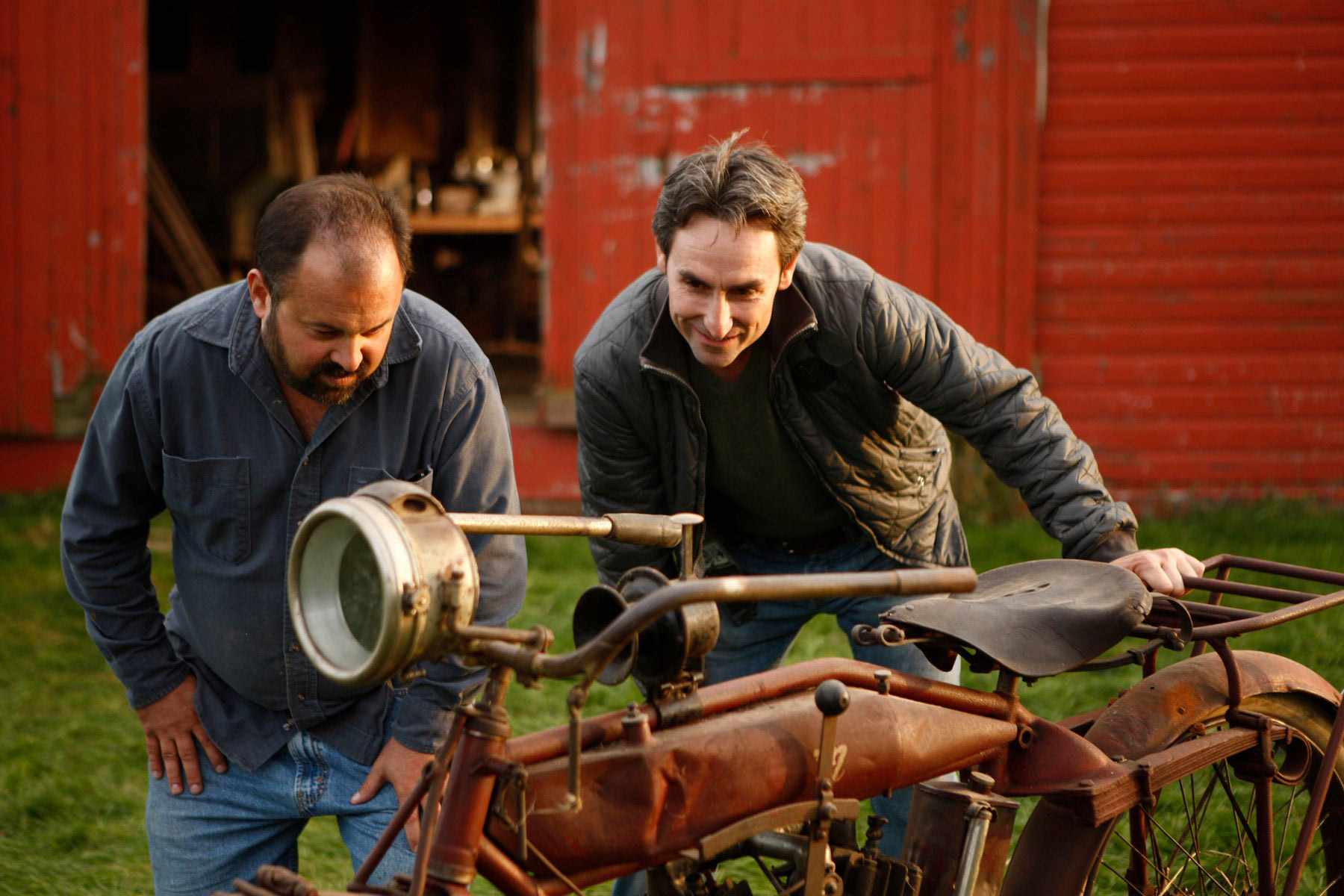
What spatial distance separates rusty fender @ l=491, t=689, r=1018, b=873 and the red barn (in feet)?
17.5

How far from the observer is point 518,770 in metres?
1.89

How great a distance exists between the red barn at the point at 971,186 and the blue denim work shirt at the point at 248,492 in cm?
483

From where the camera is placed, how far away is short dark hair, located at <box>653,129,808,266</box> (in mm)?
2811

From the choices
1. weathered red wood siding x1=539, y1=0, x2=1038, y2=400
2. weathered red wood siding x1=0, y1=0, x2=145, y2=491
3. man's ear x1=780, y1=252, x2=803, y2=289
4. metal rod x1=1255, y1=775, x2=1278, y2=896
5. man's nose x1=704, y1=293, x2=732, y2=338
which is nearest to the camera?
metal rod x1=1255, y1=775, x2=1278, y2=896

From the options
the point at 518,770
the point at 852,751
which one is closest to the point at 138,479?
the point at 518,770

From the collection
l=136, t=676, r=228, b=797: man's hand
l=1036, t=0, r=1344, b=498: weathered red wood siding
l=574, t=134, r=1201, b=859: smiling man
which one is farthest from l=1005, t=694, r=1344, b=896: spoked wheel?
l=1036, t=0, r=1344, b=498: weathered red wood siding

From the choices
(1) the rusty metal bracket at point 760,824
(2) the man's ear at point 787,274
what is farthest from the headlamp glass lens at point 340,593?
(2) the man's ear at point 787,274

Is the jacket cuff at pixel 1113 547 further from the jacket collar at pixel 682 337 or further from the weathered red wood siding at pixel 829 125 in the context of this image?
the weathered red wood siding at pixel 829 125

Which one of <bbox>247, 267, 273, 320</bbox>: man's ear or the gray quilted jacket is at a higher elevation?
<bbox>247, 267, 273, 320</bbox>: man's ear

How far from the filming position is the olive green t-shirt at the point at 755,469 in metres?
3.15

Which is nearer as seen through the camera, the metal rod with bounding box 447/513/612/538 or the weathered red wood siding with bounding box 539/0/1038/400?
the metal rod with bounding box 447/513/612/538

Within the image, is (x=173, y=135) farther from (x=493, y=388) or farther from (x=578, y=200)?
(x=493, y=388)

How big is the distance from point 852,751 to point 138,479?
1340mm

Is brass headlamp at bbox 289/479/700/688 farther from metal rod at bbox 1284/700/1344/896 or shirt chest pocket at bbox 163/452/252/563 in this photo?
metal rod at bbox 1284/700/1344/896
